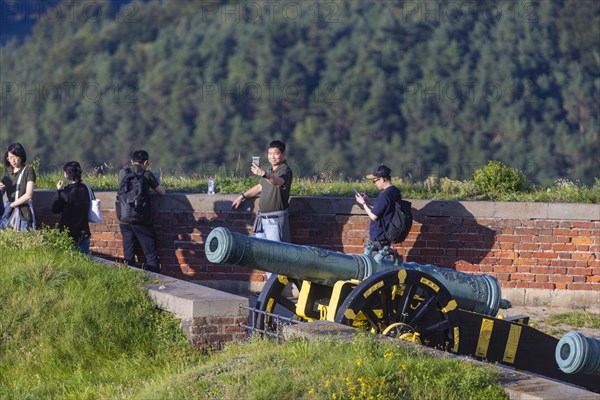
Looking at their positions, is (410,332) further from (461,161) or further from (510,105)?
(510,105)

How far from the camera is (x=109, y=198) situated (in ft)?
49.9

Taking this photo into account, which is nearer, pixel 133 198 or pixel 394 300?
pixel 394 300

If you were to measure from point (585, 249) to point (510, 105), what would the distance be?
3323cm

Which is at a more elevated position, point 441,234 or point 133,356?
point 441,234

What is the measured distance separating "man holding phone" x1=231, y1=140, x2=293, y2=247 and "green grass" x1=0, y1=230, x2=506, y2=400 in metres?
2.30

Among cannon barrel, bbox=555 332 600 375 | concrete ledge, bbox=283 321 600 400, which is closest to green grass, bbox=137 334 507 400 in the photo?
concrete ledge, bbox=283 321 600 400

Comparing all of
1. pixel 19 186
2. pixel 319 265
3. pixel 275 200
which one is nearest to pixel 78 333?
pixel 319 265

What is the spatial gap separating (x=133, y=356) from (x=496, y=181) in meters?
6.64

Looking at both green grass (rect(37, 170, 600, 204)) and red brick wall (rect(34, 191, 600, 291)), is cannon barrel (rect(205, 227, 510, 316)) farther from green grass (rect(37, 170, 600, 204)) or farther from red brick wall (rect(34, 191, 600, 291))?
green grass (rect(37, 170, 600, 204))

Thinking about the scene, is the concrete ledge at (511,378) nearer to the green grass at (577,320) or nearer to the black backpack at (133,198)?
the black backpack at (133,198)

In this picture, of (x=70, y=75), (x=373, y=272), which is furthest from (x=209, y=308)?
(x=70, y=75)

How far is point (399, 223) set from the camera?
14.0 meters

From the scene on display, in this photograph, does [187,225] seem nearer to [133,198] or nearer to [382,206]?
[133,198]

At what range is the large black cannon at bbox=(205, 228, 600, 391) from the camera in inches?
404
